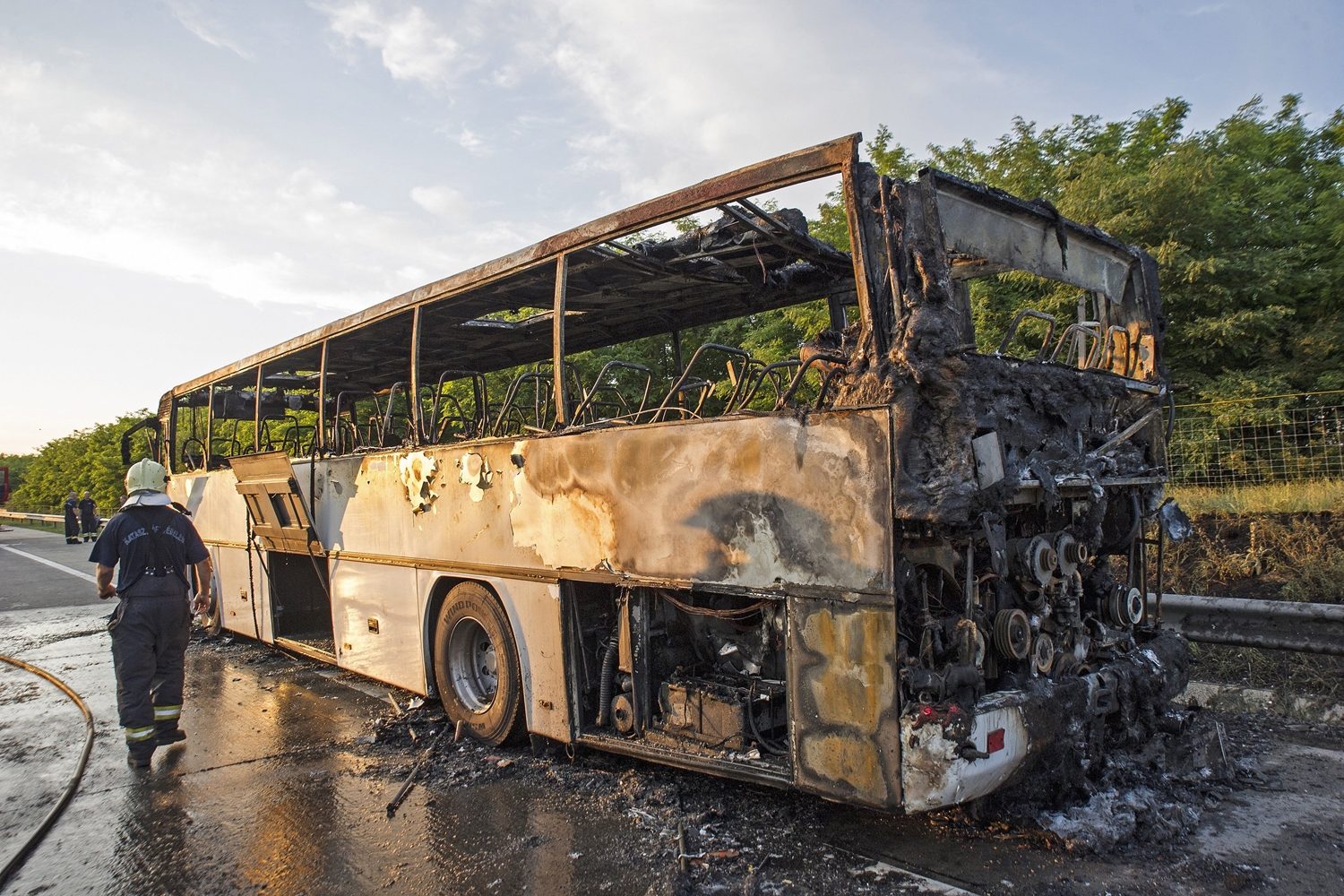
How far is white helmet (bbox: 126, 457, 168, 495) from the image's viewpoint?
18.9 feet

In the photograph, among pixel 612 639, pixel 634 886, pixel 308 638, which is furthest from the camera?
pixel 308 638

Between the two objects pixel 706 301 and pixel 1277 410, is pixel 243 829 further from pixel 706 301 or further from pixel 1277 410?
pixel 1277 410

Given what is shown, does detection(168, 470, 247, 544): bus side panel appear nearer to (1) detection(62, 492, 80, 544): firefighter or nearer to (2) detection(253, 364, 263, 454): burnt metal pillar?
(2) detection(253, 364, 263, 454): burnt metal pillar

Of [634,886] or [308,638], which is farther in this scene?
[308,638]

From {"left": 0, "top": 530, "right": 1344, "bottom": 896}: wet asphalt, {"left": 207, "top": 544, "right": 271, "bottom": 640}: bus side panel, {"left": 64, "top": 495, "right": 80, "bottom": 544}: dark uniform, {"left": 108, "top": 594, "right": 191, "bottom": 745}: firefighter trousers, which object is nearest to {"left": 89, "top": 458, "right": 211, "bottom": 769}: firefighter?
{"left": 108, "top": 594, "right": 191, "bottom": 745}: firefighter trousers

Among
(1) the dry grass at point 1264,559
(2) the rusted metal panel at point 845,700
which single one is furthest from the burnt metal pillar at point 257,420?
(1) the dry grass at point 1264,559

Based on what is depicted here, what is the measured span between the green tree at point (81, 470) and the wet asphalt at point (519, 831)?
35954 millimetres

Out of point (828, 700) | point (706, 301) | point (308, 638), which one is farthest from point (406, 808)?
point (308, 638)

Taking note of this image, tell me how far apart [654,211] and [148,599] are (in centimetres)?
429

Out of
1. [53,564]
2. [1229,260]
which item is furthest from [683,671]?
[53,564]

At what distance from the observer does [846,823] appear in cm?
373

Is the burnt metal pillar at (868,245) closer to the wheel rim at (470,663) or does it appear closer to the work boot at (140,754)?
the wheel rim at (470,663)

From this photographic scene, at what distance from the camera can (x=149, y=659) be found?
17.8 feet

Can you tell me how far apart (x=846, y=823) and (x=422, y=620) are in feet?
10.7
